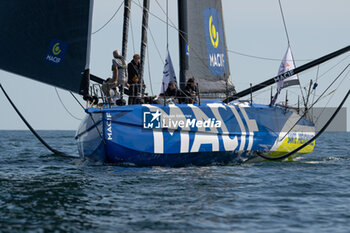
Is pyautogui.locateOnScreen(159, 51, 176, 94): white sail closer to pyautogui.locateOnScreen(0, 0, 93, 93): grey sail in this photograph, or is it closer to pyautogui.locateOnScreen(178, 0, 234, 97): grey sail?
pyautogui.locateOnScreen(178, 0, 234, 97): grey sail

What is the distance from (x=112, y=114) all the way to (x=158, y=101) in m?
2.26

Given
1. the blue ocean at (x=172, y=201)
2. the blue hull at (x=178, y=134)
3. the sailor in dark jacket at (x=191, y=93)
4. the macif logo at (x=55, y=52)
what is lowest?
the blue ocean at (x=172, y=201)

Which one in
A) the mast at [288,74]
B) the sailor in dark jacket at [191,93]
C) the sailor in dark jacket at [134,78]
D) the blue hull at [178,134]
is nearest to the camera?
the blue hull at [178,134]

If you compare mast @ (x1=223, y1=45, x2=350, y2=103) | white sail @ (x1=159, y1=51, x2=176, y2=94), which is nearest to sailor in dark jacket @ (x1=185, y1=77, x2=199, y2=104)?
white sail @ (x1=159, y1=51, x2=176, y2=94)

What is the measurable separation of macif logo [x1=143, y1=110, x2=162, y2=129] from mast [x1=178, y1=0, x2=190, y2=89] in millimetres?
4590

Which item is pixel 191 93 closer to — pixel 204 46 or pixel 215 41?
pixel 204 46

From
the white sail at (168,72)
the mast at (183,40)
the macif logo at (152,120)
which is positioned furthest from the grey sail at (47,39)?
the mast at (183,40)

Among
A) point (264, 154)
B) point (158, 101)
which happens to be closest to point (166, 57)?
point (158, 101)

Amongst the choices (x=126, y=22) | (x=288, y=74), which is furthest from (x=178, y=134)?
(x=288, y=74)

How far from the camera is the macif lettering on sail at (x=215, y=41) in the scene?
17.8m

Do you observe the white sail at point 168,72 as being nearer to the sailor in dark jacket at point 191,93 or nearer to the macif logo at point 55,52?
the sailor in dark jacket at point 191,93

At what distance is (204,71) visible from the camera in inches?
688

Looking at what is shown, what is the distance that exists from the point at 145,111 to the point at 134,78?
1780 millimetres

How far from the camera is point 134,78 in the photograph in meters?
13.6
